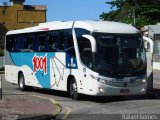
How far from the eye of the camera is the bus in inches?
768

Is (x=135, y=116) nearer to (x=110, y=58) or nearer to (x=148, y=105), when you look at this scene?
(x=148, y=105)

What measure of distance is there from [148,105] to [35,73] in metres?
8.21

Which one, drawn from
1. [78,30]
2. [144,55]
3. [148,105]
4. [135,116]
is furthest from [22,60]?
[135,116]

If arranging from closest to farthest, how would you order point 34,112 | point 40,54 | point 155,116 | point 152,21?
point 155,116 < point 34,112 < point 40,54 < point 152,21

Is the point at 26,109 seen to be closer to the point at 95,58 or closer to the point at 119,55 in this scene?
the point at 95,58

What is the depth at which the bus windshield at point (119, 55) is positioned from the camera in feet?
64.1

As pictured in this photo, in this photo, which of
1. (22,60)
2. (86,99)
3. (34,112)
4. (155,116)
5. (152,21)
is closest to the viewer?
(155,116)

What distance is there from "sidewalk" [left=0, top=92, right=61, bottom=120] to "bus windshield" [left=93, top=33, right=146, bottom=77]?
243 cm

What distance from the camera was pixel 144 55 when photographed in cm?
2048

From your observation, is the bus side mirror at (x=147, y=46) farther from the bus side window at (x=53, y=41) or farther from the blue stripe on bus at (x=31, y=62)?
the blue stripe on bus at (x=31, y=62)

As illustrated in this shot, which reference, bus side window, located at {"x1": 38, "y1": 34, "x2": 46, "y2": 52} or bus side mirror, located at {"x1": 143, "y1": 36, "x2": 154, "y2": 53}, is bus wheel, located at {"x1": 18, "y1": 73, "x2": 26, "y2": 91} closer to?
bus side window, located at {"x1": 38, "y1": 34, "x2": 46, "y2": 52}

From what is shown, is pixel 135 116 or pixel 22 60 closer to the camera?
pixel 135 116

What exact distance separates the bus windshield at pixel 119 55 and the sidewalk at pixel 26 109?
243 cm

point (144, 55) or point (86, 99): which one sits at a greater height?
point (144, 55)
